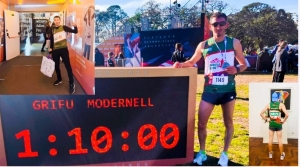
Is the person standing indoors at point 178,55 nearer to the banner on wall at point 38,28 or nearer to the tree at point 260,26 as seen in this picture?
the tree at point 260,26

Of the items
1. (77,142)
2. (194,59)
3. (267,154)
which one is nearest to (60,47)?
(77,142)

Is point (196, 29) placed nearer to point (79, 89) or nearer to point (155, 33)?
point (155, 33)

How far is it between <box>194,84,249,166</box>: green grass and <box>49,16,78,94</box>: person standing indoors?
828mm

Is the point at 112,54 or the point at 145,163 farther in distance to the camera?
the point at 145,163

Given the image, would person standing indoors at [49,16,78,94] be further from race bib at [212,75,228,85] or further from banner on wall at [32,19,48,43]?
race bib at [212,75,228,85]

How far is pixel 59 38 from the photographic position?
2393 millimetres

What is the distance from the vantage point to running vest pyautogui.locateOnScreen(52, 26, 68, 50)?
2.38 meters

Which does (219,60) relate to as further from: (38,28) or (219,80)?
(38,28)

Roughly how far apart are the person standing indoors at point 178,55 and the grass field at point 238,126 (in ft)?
0.52

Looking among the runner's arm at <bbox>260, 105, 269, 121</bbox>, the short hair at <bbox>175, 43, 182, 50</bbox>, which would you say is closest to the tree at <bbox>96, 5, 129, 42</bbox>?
the short hair at <bbox>175, 43, 182, 50</bbox>

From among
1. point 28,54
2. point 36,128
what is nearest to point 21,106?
point 36,128

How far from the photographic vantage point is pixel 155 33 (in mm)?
2305

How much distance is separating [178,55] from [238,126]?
24.1 inches

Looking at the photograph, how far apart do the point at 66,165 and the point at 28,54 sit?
0.74 meters
